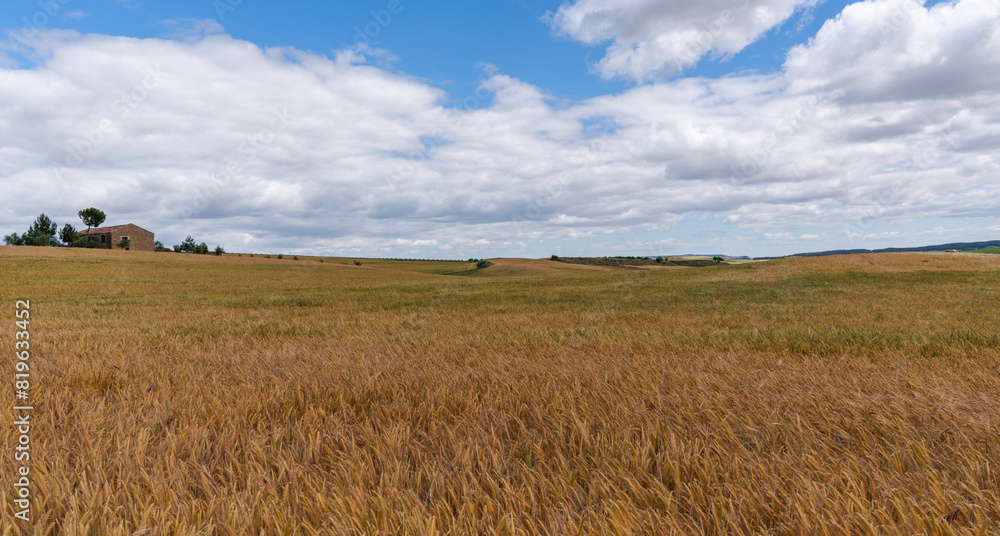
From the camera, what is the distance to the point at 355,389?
3.41 meters

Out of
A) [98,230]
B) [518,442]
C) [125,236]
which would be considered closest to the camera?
[518,442]

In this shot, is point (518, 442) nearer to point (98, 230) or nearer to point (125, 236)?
point (125, 236)

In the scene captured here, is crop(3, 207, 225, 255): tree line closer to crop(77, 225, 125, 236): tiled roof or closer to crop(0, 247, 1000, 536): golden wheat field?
crop(77, 225, 125, 236): tiled roof

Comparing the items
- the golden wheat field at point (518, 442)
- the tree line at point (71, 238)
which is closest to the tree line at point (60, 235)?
the tree line at point (71, 238)

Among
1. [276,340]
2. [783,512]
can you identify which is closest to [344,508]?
[783,512]

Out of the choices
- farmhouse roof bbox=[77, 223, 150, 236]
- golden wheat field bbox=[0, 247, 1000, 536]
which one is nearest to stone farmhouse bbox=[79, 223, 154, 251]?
farmhouse roof bbox=[77, 223, 150, 236]

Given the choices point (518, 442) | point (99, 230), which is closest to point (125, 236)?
point (99, 230)

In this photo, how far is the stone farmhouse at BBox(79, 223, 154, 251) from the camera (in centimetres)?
9919

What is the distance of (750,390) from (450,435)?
2.10m

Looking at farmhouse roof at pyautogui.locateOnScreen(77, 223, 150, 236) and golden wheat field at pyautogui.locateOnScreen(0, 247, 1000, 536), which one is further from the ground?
farmhouse roof at pyautogui.locateOnScreen(77, 223, 150, 236)

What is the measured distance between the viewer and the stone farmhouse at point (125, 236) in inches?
3905

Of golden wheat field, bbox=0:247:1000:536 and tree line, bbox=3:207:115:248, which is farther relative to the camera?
tree line, bbox=3:207:115:248

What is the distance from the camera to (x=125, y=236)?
325 feet

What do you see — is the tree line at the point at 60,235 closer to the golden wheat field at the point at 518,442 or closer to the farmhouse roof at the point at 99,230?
the farmhouse roof at the point at 99,230
